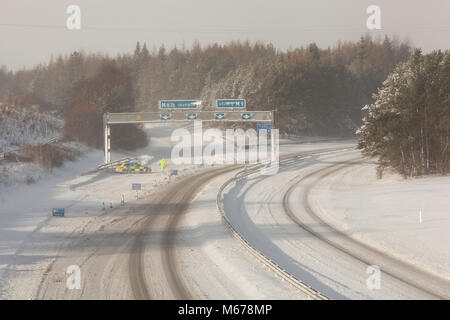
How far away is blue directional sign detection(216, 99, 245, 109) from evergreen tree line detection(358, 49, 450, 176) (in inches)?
576

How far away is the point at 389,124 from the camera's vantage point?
130ft

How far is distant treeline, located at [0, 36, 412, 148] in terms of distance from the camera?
6769 centimetres

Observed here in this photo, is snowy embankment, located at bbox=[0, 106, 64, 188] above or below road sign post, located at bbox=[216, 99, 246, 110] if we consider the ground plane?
below

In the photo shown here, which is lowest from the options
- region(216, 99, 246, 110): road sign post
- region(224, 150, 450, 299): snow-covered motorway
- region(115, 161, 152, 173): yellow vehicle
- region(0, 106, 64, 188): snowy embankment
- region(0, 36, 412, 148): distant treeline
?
region(224, 150, 450, 299): snow-covered motorway

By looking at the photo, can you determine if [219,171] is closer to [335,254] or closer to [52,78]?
[335,254]

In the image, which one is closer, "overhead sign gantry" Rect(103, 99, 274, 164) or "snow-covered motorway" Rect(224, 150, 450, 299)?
"snow-covered motorway" Rect(224, 150, 450, 299)

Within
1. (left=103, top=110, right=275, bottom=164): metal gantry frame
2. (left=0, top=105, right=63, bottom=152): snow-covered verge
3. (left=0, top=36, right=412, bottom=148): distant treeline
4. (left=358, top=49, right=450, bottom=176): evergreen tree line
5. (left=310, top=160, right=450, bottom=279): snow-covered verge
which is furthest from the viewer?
(left=0, top=36, right=412, bottom=148): distant treeline

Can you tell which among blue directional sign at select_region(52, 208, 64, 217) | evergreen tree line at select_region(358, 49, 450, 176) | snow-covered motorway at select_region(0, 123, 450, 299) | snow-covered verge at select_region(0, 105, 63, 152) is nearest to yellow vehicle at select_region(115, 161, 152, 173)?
snow-covered motorway at select_region(0, 123, 450, 299)

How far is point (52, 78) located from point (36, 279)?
17740 centimetres

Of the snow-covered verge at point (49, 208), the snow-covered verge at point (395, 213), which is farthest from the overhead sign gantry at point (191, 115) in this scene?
the snow-covered verge at point (395, 213)

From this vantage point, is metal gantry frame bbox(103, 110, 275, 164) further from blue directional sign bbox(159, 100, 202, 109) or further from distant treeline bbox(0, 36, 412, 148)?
distant treeline bbox(0, 36, 412, 148)

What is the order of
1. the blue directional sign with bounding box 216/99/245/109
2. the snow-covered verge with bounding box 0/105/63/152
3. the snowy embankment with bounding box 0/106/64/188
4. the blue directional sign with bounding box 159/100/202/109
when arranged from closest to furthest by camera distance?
the snowy embankment with bounding box 0/106/64/188
the blue directional sign with bounding box 159/100/202/109
the blue directional sign with bounding box 216/99/245/109
the snow-covered verge with bounding box 0/105/63/152

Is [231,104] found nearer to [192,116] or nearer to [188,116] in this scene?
[192,116]

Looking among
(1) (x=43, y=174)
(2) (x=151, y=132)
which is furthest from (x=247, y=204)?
(2) (x=151, y=132)
